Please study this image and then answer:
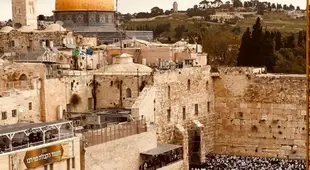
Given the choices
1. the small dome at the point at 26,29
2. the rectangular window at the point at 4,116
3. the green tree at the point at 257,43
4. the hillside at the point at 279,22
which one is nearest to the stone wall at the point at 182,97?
the rectangular window at the point at 4,116

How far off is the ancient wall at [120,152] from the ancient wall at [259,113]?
8.16 metres

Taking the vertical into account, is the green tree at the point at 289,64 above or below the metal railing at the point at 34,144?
above

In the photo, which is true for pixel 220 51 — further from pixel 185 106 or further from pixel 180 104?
pixel 180 104

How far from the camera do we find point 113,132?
26547 millimetres

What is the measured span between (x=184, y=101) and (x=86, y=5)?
15.5 meters

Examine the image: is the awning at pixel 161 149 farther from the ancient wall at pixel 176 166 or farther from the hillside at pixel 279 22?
the hillside at pixel 279 22

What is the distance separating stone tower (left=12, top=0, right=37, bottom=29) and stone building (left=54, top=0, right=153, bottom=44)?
Result: 2506 mm

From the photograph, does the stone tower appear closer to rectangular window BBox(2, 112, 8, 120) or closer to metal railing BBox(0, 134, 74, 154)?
rectangular window BBox(2, 112, 8, 120)

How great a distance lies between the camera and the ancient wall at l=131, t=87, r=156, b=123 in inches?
1145

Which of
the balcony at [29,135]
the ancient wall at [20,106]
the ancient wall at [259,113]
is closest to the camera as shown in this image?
the balcony at [29,135]

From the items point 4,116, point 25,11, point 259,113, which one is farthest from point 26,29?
point 4,116

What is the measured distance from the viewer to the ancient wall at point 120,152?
83.3 feet

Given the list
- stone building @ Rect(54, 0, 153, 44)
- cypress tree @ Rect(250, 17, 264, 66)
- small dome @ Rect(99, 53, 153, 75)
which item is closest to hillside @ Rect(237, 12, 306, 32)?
stone building @ Rect(54, 0, 153, 44)

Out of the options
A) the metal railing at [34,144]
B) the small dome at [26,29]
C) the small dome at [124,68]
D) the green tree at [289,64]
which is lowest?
the metal railing at [34,144]
